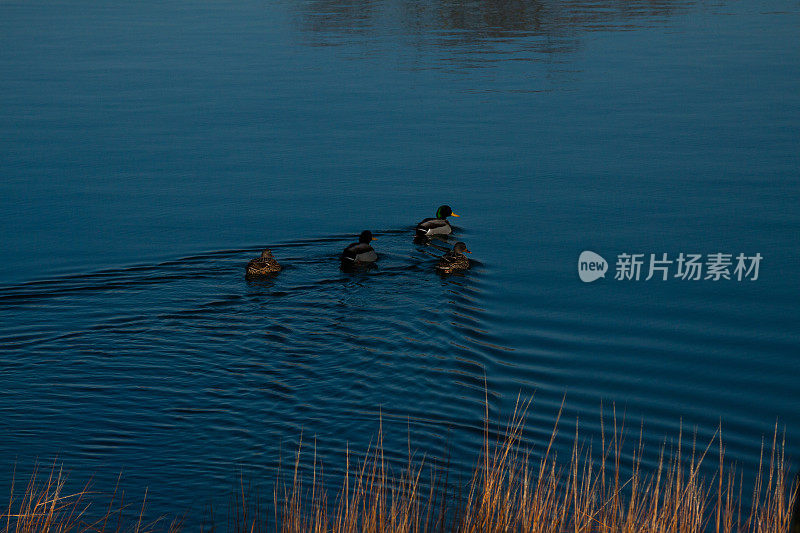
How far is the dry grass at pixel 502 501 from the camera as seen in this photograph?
316 inches

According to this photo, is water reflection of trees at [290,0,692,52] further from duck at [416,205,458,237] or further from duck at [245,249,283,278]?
duck at [245,249,283,278]

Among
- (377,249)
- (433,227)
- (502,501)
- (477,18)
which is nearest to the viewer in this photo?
(502,501)

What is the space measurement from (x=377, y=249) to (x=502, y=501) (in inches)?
402

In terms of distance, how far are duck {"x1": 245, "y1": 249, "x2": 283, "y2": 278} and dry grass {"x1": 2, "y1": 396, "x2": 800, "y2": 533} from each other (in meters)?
5.81

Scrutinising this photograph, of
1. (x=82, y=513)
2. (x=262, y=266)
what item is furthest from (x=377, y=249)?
(x=82, y=513)

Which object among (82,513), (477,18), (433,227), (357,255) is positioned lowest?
(82,513)

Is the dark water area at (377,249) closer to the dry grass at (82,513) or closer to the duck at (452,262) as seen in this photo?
the duck at (452,262)

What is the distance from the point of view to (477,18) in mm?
48875

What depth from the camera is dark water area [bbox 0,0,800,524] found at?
11.7 metres

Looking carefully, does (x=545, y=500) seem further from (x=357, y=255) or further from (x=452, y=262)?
(x=357, y=255)

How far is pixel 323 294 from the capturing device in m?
16.0

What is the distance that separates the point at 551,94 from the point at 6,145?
15.7 m

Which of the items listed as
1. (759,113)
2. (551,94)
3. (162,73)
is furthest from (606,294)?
(162,73)

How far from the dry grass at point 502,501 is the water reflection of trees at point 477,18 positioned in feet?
103
